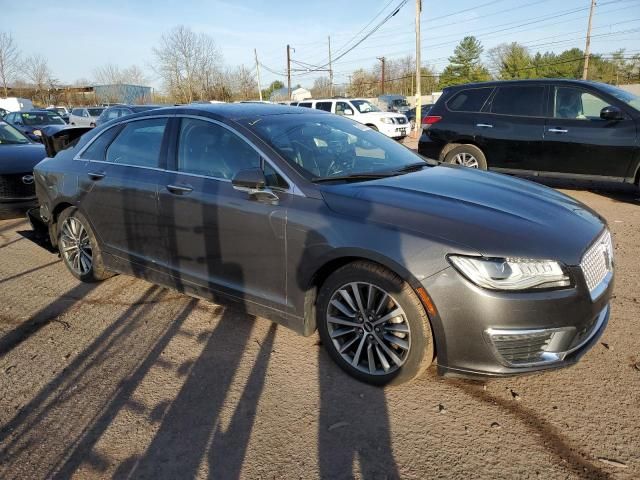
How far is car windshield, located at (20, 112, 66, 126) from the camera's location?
1859 centimetres

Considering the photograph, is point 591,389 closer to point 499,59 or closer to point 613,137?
point 613,137

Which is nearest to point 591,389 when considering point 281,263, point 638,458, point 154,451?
point 638,458

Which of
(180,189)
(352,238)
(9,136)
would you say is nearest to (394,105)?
(9,136)

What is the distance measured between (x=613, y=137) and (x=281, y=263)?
5.92 m

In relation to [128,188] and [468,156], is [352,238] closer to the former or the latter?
[128,188]

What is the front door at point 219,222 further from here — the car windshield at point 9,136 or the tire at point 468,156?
the car windshield at point 9,136

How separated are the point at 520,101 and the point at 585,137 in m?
1.19

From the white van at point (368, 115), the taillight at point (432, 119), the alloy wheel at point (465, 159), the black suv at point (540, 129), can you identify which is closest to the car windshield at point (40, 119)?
the white van at point (368, 115)

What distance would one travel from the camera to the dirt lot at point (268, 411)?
85.4 inches

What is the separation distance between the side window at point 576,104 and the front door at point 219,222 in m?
5.85

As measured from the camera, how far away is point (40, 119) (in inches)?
750

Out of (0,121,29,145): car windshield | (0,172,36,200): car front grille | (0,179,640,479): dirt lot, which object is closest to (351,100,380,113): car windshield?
(0,121,29,145): car windshield

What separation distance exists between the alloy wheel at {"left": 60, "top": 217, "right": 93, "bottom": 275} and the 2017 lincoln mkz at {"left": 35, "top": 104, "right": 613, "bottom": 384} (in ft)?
1.08

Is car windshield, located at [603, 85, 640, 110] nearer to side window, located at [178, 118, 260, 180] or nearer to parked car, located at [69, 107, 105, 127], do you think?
side window, located at [178, 118, 260, 180]
